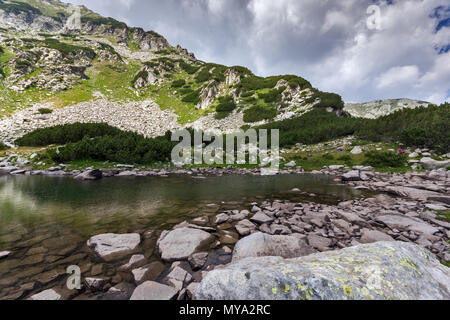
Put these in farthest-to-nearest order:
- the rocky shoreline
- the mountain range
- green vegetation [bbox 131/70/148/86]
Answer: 1. green vegetation [bbox 131/70/148/86]
2. the mountain range
3. the rocky shoreline

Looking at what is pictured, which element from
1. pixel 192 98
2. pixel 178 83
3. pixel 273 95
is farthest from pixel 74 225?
pixel 178 83

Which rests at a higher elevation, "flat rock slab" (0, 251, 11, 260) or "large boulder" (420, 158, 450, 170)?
"large boulder" (420, 158, 450, 170)

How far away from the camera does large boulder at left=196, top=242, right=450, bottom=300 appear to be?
2158mm

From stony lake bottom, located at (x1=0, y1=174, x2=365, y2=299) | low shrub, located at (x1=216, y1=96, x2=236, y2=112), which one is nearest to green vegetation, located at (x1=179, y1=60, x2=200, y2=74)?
low shrub, located at (x1=216, y1=96, x2=236, y2=112)

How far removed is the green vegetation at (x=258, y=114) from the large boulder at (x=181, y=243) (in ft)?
194

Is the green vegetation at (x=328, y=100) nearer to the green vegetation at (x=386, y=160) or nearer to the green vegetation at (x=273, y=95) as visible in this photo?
the green vegetation at (x=273, y=95)

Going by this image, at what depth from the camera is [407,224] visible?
233 inches

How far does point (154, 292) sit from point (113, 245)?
9.19 ft

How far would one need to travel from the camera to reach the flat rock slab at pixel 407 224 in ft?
18.0

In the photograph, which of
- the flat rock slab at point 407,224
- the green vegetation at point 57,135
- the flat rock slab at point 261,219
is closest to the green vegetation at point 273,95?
the green vegetation at point 57,135

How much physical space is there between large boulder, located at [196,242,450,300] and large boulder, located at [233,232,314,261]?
67.7 inches

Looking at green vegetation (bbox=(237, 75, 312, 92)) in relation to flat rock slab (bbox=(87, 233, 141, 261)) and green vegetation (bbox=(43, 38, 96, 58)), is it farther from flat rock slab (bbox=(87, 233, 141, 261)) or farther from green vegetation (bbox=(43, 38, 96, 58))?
green vegetation (bbox=(43, 38, 96, 58))

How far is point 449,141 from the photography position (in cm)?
2219

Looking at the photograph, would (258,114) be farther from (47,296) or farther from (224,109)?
(47,296)
